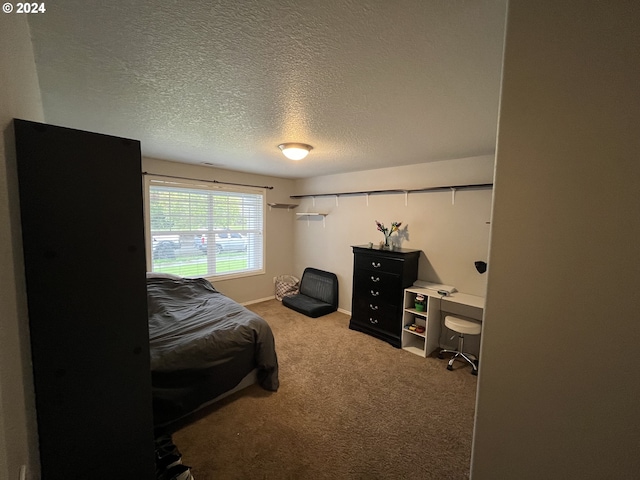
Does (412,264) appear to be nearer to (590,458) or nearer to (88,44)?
(590,458)

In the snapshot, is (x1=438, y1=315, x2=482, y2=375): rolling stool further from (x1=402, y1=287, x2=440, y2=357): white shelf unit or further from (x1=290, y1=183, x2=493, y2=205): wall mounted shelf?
(x1=290, y1=183, x2=493, y2=205): wall mounted shelf

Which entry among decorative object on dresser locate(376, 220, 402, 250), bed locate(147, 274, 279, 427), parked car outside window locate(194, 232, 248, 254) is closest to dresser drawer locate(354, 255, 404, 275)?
decorative object on dresser locate(376, 220, 402, 250)

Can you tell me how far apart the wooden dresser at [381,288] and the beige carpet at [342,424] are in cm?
47

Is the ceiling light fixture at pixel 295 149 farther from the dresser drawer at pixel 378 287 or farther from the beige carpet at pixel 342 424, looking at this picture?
the beige carpet at pixel 342 424

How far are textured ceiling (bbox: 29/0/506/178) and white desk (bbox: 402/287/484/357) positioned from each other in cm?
173

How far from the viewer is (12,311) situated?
65 cm

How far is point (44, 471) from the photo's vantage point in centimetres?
79

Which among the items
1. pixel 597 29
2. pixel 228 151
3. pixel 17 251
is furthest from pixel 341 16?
pixel 228 151

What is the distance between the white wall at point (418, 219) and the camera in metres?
3.00

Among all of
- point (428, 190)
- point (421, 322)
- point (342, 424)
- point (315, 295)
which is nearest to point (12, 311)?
point (342, 424)

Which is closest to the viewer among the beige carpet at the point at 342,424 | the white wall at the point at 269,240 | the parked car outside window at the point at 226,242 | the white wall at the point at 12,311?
the white wall at the point at 12,311

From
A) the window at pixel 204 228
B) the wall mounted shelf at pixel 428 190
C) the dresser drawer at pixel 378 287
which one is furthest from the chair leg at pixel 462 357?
the window at pixel 204 228

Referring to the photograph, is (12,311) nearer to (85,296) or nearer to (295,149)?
(85,296)

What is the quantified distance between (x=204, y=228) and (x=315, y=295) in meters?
2.26
